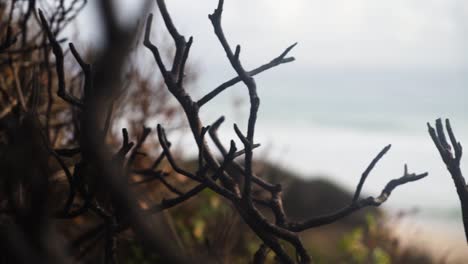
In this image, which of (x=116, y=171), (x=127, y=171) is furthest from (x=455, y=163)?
(x=116, y=171)

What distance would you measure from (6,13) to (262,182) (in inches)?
129

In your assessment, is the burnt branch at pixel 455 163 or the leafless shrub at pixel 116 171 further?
the burnt branch at pixel 455 163

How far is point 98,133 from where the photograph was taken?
769 millimetres

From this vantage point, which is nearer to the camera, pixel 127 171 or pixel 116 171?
pixel 116 171

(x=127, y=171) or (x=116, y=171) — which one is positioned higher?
(x=116, y=171)

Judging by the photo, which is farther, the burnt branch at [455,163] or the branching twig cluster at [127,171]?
the burnt branch at [455,163]

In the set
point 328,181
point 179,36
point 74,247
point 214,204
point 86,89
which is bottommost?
point 328,181

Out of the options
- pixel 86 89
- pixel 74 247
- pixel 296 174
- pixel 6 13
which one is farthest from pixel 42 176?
pixel 296 174

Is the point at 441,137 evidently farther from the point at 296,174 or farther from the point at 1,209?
the point at 296,174

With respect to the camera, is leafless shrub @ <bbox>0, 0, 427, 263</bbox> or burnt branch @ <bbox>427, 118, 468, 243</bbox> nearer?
leafless shrub @ <bbox>0, 0, 427, 263</bbox>

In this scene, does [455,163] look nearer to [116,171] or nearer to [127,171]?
[127,171]

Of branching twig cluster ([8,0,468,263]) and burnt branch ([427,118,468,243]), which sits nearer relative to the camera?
branching twig cluster ([8,0,468,263])

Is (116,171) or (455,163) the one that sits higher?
(116,171)

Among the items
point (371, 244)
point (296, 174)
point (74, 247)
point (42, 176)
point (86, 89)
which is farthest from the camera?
point (296, 174)
